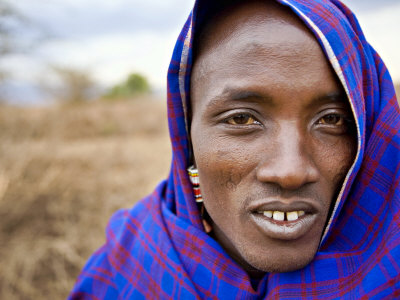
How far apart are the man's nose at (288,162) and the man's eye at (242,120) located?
11 centimetres

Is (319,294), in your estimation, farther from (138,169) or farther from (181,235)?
(138,169)

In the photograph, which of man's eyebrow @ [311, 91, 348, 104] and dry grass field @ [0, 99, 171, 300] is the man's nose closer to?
man's eyebrow @ [311, 91, 348, 104]

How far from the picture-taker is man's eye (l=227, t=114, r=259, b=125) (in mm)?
Answer: 1213

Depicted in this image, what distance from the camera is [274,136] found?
115 centimetres

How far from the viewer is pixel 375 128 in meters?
1.24

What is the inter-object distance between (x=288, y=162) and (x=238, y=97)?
30 cm

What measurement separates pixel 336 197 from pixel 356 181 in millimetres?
120

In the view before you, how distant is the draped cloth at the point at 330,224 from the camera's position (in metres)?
1.15

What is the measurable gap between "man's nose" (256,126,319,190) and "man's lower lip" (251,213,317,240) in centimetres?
13

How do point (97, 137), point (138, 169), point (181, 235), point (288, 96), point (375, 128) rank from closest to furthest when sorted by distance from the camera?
point (288, 96) → point (375, 128) → point (181, 235) → point (138, 169) → point (97, 137)

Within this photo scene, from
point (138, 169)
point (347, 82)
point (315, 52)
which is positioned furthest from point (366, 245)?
point (138, 169)

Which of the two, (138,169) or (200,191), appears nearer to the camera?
(200,191)

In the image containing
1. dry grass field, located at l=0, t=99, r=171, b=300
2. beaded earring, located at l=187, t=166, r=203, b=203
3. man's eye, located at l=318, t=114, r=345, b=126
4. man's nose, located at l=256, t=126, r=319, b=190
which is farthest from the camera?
dry grass field, located at l=0, t=99, r=171, b=300

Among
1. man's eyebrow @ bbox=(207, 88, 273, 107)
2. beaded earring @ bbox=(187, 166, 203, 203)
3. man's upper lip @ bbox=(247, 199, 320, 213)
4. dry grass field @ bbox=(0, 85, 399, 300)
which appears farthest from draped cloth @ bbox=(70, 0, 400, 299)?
dry grass field @ bbox=(0, 85, 399, 300)
